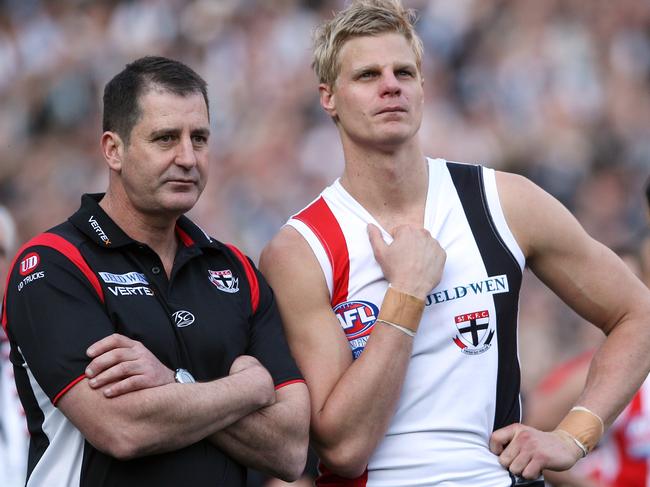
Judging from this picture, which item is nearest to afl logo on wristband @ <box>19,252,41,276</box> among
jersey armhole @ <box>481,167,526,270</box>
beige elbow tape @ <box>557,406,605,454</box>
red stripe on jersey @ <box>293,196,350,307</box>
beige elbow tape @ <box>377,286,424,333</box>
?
red stripe on jersey @ <box>293,196,350,307</box>

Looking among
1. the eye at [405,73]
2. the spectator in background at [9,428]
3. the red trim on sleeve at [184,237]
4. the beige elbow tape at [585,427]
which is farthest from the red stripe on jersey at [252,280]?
the spectator in background at [9,428]

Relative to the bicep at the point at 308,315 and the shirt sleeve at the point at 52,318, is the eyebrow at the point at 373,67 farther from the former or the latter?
the shirt sleeve at the point at 52,318

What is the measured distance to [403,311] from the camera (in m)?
4.00

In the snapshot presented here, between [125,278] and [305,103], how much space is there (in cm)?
751

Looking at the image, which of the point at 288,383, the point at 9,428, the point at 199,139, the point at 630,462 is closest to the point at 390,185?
the point at 199,139

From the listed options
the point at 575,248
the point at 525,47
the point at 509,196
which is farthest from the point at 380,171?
the point at 525,47

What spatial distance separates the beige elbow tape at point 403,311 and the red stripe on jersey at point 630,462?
231 centimetres

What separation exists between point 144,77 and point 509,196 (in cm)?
139

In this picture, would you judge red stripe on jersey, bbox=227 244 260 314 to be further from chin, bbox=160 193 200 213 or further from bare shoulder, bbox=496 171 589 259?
bare shoulder, bbox=496 171 589 259

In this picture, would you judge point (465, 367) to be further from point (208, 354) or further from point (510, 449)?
point (208, 354)

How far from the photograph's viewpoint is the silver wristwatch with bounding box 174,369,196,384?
3754mm

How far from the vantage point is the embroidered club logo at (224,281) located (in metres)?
4.14

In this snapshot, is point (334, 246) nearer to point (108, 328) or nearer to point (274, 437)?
point (274, 437)

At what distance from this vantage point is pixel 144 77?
412 centimetres
